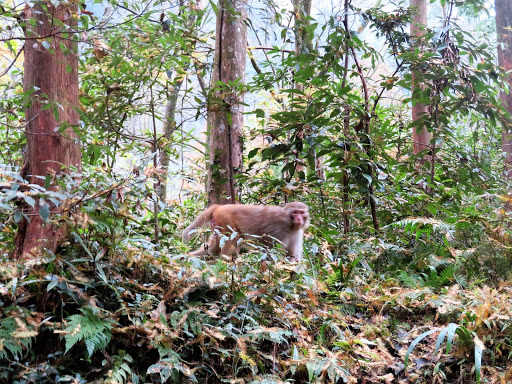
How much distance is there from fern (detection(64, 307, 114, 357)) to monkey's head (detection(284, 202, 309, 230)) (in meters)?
2.59

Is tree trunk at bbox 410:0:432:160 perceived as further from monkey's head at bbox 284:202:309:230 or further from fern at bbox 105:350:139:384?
fern at bbox 105:350:139:384

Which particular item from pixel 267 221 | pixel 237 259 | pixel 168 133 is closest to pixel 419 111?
pixel 267 221

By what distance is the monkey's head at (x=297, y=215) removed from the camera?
4855mm

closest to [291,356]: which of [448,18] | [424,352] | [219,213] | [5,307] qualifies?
[424,352]

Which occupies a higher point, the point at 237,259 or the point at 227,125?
the point at 227,125

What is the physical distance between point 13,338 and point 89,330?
1.27 ft

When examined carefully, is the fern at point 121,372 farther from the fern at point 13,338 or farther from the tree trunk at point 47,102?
the tree trunk at point 47,102

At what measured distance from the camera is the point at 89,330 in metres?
2.52

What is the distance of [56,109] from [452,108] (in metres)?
4.58

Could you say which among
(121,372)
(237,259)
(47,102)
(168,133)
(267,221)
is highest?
(47,102)

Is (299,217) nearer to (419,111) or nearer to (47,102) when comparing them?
(47,102)

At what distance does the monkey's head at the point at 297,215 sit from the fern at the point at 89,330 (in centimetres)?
259

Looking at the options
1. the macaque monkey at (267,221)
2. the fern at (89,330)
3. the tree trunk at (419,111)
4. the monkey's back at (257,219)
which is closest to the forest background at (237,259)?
the fern at (89,330)

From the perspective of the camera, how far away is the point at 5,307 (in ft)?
8.58
